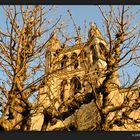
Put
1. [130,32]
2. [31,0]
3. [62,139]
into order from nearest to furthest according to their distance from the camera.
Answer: [62,139] < [31,0] < [130,32]

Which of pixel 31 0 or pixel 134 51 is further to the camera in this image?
pixel 134 51

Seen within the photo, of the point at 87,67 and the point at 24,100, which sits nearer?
the point at 24,100

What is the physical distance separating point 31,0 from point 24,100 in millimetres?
2975

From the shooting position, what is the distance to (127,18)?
8.39 metres

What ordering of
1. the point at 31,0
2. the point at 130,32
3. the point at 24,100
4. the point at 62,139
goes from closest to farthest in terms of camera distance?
the point at 62,139, the point at 31,0, the point at 24,100, the point at 130,32

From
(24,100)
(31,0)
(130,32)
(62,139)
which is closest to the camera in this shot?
(62,139)

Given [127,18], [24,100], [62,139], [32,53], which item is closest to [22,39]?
[32,53]

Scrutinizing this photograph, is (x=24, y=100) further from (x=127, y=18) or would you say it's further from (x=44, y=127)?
(x=127, y=18)

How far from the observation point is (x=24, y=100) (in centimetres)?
777

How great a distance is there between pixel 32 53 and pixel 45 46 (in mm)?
644

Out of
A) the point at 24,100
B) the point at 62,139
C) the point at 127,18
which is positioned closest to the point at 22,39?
the point at 24,100

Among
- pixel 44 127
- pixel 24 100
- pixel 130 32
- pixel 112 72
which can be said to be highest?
pixel 130 32

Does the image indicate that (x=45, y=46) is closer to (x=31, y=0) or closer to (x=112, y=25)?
(x=112, y=25)

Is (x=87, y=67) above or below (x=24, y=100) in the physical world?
above
